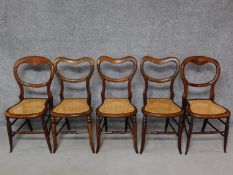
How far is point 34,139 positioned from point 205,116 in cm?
183

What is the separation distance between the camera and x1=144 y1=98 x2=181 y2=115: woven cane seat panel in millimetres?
2545

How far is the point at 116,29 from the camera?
2.91 meters

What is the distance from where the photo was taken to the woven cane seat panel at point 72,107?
2.56 m

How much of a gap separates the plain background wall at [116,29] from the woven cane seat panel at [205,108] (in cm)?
44

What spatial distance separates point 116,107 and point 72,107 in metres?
0.45

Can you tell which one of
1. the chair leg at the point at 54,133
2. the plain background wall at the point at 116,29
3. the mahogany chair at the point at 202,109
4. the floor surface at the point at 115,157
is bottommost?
the floor surface at the point at 115,157

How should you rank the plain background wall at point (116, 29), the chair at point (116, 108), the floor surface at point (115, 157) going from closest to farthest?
the floor surface at point (115, 157) < the chair at point (116, 108) < the plain background wall at point (116, 29)

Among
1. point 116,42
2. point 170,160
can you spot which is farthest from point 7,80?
point 170,160

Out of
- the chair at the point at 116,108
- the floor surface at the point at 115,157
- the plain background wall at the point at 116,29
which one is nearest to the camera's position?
the floor surface at the point at 115,157

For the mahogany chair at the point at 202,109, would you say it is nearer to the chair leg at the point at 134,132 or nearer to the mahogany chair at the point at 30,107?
the chair leg at the point at 134,132

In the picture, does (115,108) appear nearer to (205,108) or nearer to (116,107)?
(116,107)

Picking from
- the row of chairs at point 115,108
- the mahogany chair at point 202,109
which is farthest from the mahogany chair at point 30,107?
the mahogany chair at point 202,109

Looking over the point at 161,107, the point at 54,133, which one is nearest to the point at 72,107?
the point at 54,133

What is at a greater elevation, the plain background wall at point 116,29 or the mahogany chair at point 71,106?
the plain background wall at point 116,29
